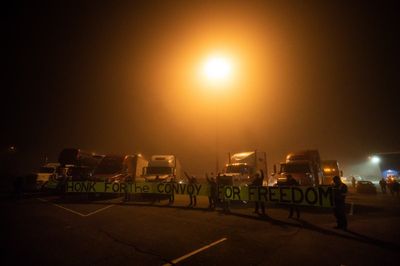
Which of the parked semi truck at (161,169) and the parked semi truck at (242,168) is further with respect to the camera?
the parked semi truck at (161,169)

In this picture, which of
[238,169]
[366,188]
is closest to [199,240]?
[238,169]

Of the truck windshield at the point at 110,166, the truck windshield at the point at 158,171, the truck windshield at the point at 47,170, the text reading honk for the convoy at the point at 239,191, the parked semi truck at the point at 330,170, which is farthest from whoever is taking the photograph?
the truck windshield at the point at 47,170

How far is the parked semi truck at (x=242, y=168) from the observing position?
18.5 m

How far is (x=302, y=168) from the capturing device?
725 inches

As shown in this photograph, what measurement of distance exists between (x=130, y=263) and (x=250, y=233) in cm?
452

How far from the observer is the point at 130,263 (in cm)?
606

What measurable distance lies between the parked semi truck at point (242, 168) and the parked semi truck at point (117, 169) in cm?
866

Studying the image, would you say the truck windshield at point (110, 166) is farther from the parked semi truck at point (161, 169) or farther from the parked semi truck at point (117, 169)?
the parked semi truck at point (161, 169)

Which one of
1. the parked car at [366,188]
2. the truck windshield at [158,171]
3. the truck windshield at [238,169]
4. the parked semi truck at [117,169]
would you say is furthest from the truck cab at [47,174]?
the parked car at [366,188]

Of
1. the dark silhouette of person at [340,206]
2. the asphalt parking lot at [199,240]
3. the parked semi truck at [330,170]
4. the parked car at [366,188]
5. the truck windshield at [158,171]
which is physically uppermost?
the parked semi truck at [330,170]

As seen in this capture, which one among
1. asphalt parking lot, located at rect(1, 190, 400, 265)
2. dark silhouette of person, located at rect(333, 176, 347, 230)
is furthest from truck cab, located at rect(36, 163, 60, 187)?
dark silhouette of person, located at rect(333, 176, 347, 230)

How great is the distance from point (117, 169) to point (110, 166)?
74 centimetres

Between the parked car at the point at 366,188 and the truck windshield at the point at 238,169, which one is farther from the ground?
the truck windshield at the point at 238,169

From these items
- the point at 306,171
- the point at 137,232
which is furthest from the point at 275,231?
the point at 306,171
